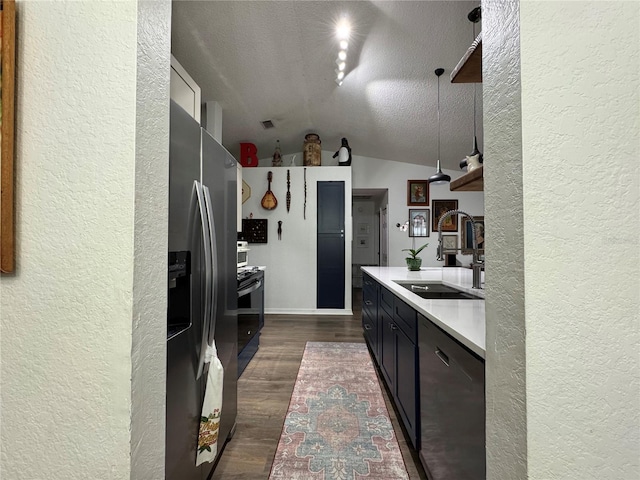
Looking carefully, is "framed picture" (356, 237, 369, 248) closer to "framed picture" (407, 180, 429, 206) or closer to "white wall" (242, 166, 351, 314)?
"framed picture" (407, 180, 429, 206)

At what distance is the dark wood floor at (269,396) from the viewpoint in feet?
4.84

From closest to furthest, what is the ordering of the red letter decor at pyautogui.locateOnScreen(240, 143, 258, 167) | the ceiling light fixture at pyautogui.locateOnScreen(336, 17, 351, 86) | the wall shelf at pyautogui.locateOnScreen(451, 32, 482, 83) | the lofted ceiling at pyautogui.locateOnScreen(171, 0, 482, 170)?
the wall shelf at pyautogui.locateOnScreen(451, 32, 482, 83) → the lofted ceiling at pyautogui.locateOnScreen(171, 0, 482, 170) → the ceiling light fixture at pyautogui.locateOnScreen(336, 17, 351, 86) → the red letter decor at pyautogui.locateOnScreen(240, 143, 258, 167)

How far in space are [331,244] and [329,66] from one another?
260 cm

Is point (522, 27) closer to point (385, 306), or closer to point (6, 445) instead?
point (6, 445)

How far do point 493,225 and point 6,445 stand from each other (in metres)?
1.22

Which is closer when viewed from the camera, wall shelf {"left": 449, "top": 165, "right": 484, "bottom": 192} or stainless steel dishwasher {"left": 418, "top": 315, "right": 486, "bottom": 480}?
stainless steel dishwasher {"left": 418, "top": 315, "right": 486, "bottom": 480}

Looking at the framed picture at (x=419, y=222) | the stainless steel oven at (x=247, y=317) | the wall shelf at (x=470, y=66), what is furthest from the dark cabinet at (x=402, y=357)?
the framed picture at (x=419, y=222)

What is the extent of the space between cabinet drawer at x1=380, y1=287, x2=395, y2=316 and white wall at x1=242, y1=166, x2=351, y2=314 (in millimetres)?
2429

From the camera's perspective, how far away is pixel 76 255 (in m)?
0.64

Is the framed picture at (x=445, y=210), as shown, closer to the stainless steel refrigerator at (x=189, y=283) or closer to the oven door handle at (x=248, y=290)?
the oven door handle at (x=248, y=290)

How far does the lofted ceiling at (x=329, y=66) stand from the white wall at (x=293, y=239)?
0.77 m

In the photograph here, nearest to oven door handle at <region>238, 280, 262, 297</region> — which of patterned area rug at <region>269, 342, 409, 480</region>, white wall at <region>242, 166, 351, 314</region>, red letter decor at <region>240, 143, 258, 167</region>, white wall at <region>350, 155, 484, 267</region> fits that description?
patterned area rug at <region>269, 342, 409, 480</region>

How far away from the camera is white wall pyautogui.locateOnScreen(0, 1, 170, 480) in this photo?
2.09 feet

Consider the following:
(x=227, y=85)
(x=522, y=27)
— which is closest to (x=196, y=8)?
(x=227, y=85)
